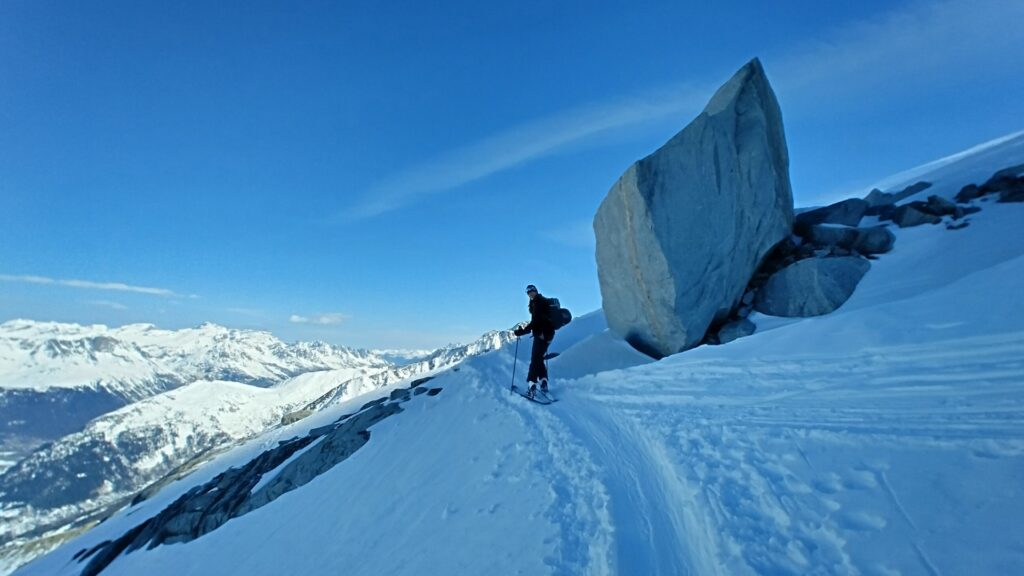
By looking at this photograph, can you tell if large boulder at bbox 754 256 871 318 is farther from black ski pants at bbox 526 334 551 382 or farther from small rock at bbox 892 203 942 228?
black ski pants at bbox 526 334 551 382

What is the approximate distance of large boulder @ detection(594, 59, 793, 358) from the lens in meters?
21.0

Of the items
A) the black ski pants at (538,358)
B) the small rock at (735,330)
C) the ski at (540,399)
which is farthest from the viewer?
the small rock at (735,330)

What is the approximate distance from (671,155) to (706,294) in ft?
22.6

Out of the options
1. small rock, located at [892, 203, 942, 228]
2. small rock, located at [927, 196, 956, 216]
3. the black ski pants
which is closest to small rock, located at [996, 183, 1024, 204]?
small rock, located at [927, 196, 956, 216]

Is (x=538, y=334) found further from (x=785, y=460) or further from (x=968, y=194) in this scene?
(x=968, y=194)

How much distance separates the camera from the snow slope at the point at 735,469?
17.6ft

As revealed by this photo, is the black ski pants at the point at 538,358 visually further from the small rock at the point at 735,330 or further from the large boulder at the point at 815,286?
the large boulder at the point at 815,286

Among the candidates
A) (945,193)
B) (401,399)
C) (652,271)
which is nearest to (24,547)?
(401,399)

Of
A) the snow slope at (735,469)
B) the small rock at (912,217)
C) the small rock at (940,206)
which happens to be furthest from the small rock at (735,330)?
the small rock at (940,206)

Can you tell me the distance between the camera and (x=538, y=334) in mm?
16938

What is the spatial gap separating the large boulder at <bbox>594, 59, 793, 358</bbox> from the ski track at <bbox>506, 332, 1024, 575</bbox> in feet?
30.7

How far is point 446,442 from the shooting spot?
47.1ft

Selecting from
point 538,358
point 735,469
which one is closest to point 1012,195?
point 538,358

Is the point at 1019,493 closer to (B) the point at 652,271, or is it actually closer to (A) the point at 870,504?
(A) the point at 870,504
